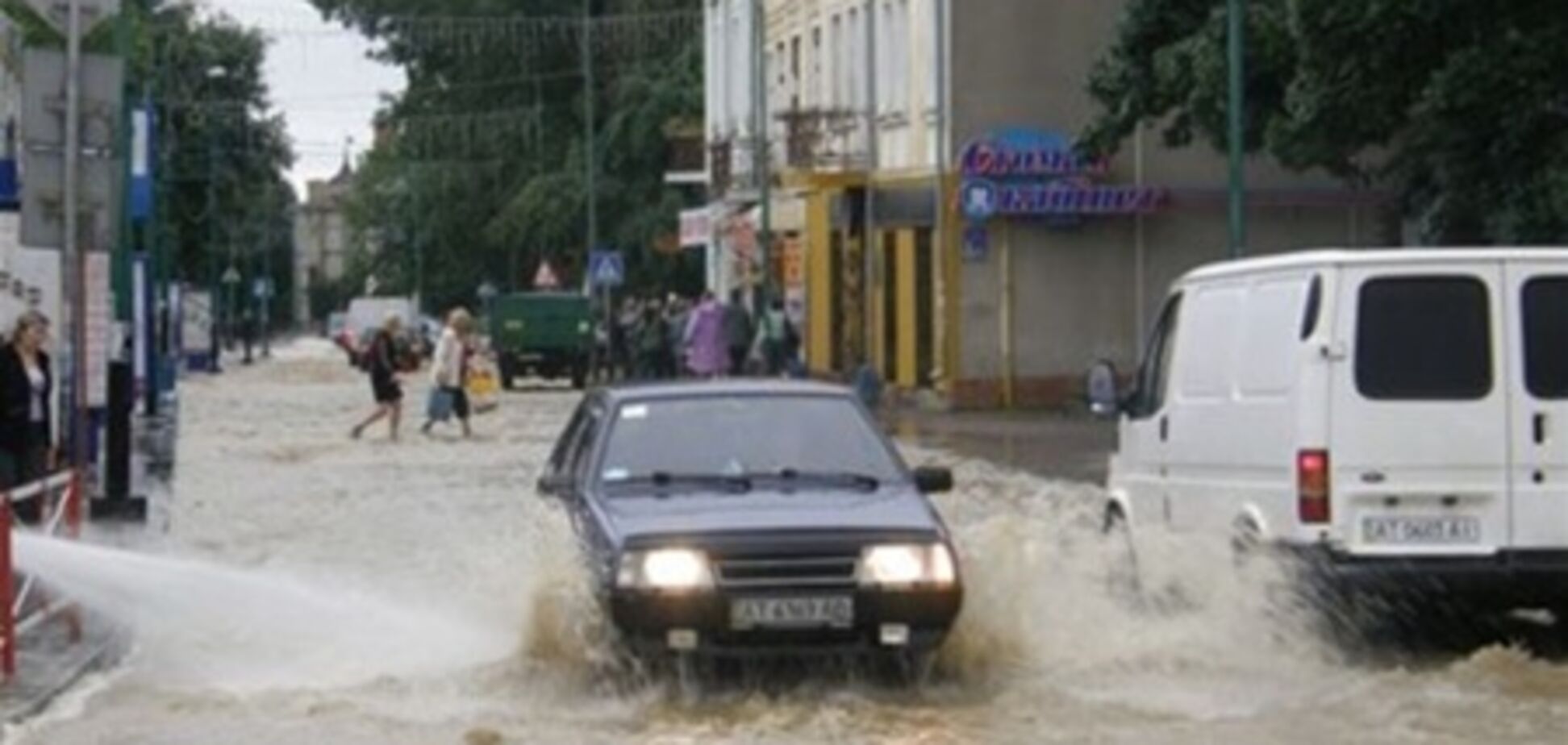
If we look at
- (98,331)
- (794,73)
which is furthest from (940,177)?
(98,331)

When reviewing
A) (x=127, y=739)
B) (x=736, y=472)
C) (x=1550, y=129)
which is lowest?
(x=127, y=739)

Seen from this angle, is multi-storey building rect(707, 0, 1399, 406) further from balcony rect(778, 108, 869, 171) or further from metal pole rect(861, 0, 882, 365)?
balcony rect(778, 108, 869, 171)

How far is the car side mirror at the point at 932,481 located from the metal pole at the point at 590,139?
58.8m

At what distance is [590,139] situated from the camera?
7500 centimetres

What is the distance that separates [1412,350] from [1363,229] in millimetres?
32857

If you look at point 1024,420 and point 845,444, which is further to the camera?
point 1024,420

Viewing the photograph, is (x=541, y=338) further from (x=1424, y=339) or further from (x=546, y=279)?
(x=1424, y=339)

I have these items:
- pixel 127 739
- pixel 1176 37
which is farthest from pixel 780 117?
pixel 127 739

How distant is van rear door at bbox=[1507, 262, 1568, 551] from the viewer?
575 inches

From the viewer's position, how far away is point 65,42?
68.4ft

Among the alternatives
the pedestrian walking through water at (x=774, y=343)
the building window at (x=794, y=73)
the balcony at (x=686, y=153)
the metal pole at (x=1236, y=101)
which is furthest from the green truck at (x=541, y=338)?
the metal pole at (x=1236, y=101)

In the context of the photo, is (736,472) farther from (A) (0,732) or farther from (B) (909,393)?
(B) (909,393)

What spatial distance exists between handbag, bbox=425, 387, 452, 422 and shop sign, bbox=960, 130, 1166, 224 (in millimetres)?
7901

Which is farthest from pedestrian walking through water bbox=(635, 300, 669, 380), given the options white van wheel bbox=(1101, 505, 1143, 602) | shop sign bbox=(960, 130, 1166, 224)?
white van wheel bbox=(1101, 505, 1143, 602)
